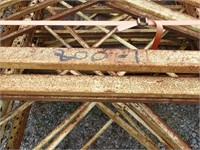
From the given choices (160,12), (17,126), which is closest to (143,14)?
(160,12)

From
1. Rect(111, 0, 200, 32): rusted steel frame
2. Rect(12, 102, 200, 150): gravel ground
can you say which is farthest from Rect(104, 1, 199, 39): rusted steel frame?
Rect(12, 102, 200, 150): gravel ground

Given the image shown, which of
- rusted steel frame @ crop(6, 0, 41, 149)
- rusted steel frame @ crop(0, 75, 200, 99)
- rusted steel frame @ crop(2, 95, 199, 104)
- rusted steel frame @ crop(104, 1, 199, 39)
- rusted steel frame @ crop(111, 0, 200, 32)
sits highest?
rusted steel frame @ crop(111, 0, 200, 32)

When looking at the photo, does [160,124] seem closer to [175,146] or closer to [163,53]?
[175,146]

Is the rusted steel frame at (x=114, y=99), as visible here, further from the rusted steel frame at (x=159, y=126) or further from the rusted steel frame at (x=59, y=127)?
the rusted steel frame at (x=59, y=127)

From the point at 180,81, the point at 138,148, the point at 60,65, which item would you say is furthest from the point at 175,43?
the point at 60,65

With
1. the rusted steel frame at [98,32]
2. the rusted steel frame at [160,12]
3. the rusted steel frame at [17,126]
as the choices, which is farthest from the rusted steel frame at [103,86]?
the rusted steel frame at [98,32]

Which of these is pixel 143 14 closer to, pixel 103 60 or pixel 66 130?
pixel 103 60

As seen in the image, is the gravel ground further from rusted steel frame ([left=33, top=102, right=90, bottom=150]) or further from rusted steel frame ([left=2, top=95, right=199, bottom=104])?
rusted steel frame ([left=2, top=95, right=199, bottom=104])
